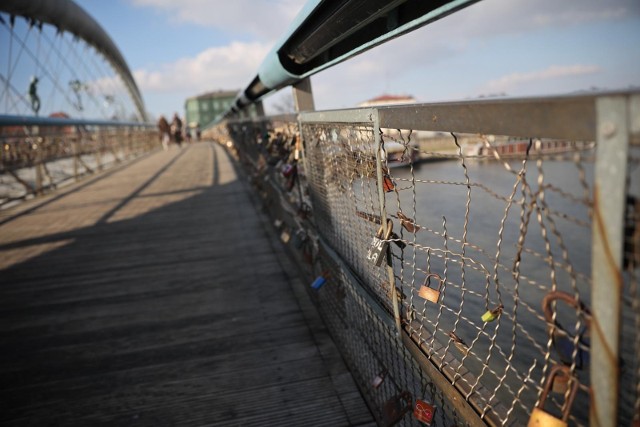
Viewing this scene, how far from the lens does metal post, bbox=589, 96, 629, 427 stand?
0.58 m

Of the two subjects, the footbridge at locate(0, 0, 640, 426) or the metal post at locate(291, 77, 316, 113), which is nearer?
the footbridge at locate(0, 0, 640, 426)

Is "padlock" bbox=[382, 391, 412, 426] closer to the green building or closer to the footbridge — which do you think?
the footbridge

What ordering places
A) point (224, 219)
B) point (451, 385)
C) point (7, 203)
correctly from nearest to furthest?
point (451, 385) → point (224, 219) → point (7, 203)

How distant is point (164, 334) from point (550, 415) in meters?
2.57

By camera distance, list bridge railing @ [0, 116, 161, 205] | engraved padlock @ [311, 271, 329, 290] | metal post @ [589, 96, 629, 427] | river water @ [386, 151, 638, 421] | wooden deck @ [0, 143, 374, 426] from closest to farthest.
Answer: metal post @ [589, 96, 629, 427] < river water @ [386, 151, 638, 421] < wooden deck @ [0, 143, 374, 426] < engraved padlock @ [311, 271, 329, 290] < bridge railing @ [0, 116, 161, 205]

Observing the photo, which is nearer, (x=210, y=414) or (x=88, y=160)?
(x=210, y=414)

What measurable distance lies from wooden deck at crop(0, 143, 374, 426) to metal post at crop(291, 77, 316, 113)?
1390 millimetres

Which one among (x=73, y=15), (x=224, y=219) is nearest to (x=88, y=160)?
(x=224, y=219)

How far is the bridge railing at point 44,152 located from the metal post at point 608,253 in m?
7.65

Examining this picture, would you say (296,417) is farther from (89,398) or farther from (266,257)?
(266,257)

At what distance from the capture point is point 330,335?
266 centimetres

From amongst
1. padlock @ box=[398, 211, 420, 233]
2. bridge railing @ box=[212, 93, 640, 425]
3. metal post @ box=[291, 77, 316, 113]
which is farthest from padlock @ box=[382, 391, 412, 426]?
metal post @ box=[291, 77, 316, 113]

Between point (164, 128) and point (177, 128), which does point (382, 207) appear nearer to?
point (164, 128)

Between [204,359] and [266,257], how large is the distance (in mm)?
1641
